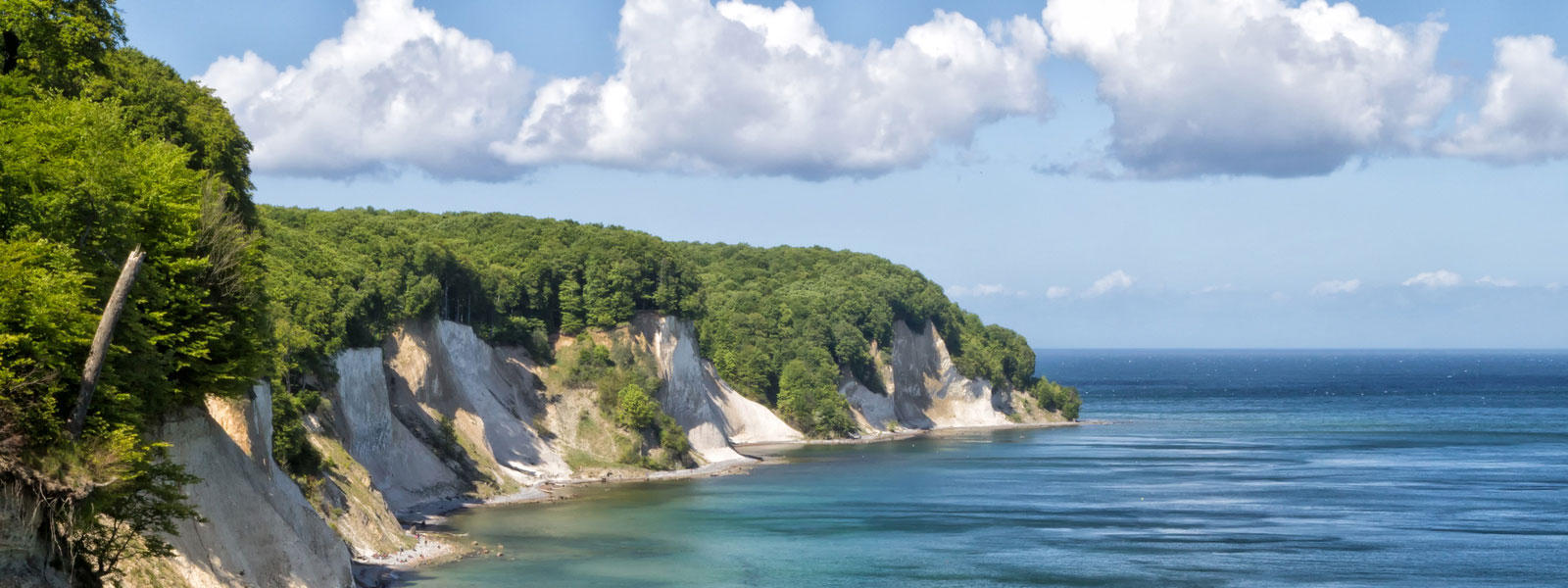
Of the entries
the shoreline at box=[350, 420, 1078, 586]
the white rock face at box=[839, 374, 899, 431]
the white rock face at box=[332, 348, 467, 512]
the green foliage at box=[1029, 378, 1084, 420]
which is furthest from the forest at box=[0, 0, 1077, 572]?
the green foliage at box=[1029, 378, 1084, 420]

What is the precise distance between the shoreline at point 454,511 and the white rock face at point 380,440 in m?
1.15

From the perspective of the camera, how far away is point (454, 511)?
73.9 metres

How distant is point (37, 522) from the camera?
2727 centimetres

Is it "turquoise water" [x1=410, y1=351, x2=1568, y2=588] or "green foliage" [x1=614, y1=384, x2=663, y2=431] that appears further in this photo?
"green foliage" [x1=614, y1=384, x2=663, y2=431]

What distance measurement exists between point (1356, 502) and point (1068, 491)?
1674 cm

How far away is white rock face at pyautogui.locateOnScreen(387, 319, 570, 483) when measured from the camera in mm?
84125

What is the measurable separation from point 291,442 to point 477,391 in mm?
34972

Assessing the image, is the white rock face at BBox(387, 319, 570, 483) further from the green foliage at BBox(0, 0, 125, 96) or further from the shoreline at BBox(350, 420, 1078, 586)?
the green foliage at BBox(0, 0, 125, 96)

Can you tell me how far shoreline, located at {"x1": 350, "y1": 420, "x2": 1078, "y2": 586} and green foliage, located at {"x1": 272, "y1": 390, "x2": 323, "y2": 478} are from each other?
15.4 ft

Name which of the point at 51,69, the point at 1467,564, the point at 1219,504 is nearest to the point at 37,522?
the point at 51,69

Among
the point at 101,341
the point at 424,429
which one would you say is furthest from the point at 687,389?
the point at 101,341

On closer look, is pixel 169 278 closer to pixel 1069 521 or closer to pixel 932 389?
pixel 1069 521

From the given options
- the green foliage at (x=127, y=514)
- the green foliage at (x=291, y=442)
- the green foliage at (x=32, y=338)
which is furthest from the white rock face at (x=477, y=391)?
the green foliage at (x=32, y=338)

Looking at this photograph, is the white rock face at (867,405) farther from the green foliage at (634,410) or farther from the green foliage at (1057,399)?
the green foliage at (634,410)
